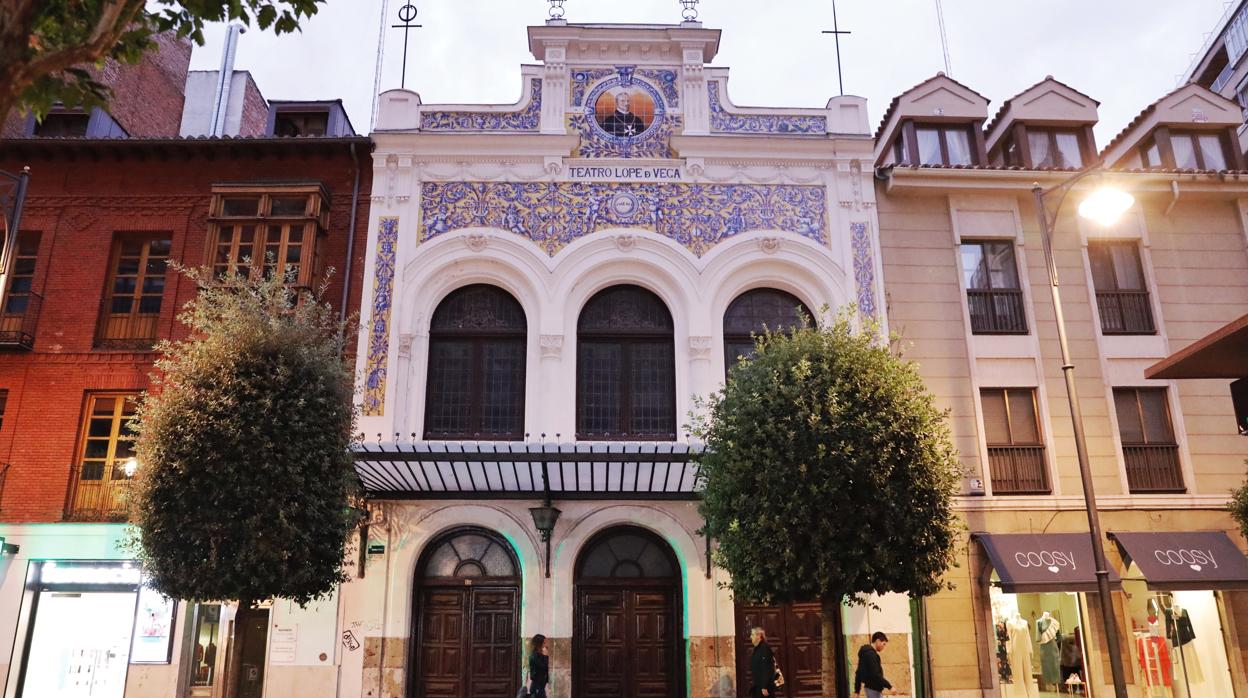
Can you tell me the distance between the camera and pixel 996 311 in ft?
54.2

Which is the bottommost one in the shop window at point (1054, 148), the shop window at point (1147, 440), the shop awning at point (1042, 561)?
the shop awning at point (1042, 561)

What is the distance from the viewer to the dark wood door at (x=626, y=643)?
14508 mm

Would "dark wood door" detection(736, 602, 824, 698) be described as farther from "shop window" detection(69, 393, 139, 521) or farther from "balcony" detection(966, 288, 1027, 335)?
"shop window" detection(69, 393, 139, 521)

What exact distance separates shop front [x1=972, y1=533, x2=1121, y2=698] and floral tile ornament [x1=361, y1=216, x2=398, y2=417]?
10.9 m

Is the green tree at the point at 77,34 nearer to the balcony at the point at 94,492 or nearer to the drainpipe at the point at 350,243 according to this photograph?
the drainpipe at the point at 350,243

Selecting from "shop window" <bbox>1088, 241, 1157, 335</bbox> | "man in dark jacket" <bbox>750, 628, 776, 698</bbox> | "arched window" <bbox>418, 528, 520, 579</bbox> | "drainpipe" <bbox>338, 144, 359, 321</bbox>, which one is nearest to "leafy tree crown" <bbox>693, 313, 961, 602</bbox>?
"man in dark jacket" <bbox>750, 628, 776, 698</bbox>

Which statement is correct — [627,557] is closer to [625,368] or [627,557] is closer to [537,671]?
[537,671]

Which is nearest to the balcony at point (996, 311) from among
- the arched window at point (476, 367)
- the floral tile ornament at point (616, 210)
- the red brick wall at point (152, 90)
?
the floral tile ornament at point (616, 210)

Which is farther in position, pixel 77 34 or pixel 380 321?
pixel 380 321

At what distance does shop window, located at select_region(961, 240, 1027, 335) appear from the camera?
16.4 m

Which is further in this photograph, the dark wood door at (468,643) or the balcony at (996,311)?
the balcony at (996,311)

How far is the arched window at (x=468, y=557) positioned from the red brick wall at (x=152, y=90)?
13.5 metres

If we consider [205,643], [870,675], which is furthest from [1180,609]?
[205,643]

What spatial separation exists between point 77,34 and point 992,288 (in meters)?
15.4
